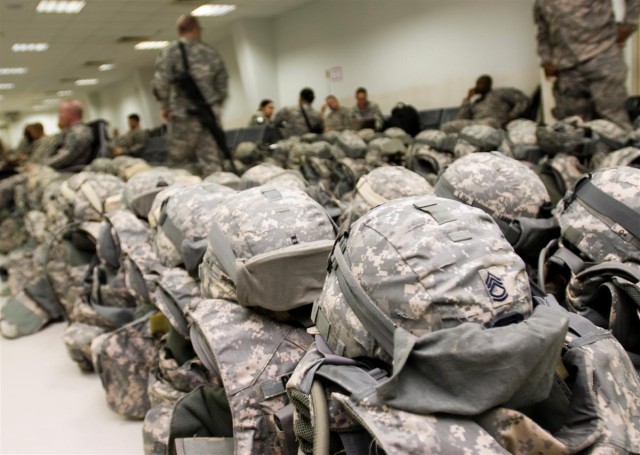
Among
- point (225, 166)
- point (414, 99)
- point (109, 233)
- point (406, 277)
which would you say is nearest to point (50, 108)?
point (414, 99)

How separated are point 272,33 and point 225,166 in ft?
21.8

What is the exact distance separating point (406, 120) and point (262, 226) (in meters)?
6.26

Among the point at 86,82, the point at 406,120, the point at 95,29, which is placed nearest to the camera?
the point at 406,120

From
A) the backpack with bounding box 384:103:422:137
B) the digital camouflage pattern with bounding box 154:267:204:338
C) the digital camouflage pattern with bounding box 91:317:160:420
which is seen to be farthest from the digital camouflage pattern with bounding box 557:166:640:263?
the backpack with bounding box 384:103:422:137

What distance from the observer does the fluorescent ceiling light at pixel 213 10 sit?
907 cm

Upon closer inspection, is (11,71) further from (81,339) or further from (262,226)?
(262,226)

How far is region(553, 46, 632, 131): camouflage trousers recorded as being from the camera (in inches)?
162

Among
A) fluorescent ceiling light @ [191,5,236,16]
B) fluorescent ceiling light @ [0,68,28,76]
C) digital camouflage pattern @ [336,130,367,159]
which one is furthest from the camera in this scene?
fluorescent ceiling light @ [0,68,28,76]

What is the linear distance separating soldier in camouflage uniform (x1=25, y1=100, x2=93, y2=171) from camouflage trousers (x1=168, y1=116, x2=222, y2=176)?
96cm

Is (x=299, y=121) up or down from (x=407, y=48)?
down

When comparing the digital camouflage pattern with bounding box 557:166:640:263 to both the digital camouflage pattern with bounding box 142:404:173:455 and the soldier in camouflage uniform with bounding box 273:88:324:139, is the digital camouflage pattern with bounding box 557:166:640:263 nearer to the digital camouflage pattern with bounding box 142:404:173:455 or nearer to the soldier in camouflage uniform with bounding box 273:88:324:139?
the digital camouflage pattern with bounding box 142:404:173:455

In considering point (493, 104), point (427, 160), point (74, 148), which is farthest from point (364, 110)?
point (427, 160)

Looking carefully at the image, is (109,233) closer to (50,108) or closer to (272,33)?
(272,33)

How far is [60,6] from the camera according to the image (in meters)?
7.94
